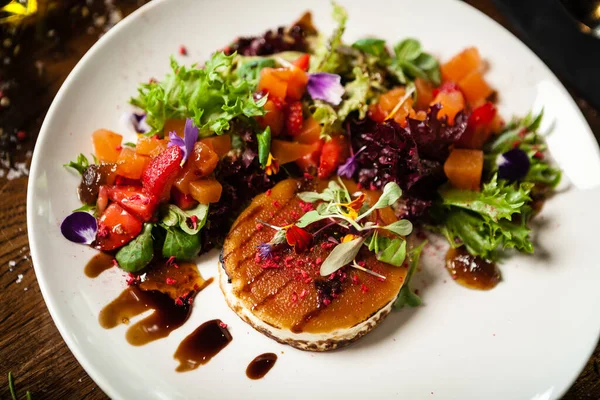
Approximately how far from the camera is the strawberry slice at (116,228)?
358 cm

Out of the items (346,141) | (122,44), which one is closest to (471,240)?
(346,141)

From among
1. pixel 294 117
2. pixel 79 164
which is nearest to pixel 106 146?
pixel 79 164

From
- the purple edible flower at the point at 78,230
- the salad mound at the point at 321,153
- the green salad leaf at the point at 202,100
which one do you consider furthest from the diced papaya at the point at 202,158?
the purple edible flower at the point at 78,230

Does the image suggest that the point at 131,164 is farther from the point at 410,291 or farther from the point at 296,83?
the point at 410,291

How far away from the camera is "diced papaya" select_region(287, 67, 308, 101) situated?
13.0 feet

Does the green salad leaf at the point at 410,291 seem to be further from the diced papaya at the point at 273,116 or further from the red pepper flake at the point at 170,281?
the red pepper flake at the point at 170,281

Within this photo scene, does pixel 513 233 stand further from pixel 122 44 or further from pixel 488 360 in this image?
pixel 122 44

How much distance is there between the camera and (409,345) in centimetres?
361

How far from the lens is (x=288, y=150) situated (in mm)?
3889

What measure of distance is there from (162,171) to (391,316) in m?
1.80

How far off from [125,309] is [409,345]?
1.87 m

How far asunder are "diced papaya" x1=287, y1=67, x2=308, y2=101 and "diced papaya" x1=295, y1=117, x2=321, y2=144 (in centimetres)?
21

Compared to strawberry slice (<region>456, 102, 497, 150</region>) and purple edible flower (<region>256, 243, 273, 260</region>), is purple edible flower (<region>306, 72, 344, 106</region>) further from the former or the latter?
purple edible flower (<region>256, 243, 273, 260</region>)

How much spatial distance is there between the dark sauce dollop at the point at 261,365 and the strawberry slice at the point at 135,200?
1.16 metres
